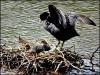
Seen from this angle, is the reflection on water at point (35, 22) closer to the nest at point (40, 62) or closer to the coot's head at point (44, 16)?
the coot's head at point (44, 16)

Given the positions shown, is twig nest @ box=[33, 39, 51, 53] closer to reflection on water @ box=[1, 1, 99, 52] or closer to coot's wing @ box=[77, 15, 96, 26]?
coot's wing @ box=[77, 15, 96, 26]

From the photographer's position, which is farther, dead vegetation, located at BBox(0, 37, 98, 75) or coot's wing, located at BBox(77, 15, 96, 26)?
coot's wing, located at BBox(77, 15, 96, 26)

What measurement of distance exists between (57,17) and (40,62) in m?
1.01

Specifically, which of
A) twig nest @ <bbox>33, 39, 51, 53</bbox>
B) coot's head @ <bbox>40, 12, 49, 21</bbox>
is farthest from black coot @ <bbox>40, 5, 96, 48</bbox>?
twig nest @ <bbox>33, 39, 51, 53</bbox>

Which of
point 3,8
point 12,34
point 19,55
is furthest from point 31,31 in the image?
point 19,55

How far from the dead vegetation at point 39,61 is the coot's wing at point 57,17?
487 mm

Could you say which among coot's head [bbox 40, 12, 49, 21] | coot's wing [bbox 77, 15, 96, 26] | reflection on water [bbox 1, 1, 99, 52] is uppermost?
coot's wing [bbox 77, 15, 96, 26]

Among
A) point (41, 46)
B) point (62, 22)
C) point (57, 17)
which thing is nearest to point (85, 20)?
point (62, 22)

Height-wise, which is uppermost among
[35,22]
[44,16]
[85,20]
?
[85,20]

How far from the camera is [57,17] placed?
11.2 m

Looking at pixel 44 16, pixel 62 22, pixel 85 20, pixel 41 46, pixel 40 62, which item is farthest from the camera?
pixel 44 16

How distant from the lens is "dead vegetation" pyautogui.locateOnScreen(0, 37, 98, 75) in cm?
1059

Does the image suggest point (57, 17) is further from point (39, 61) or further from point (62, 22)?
point (39, 61)

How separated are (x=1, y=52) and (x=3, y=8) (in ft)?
17.6
